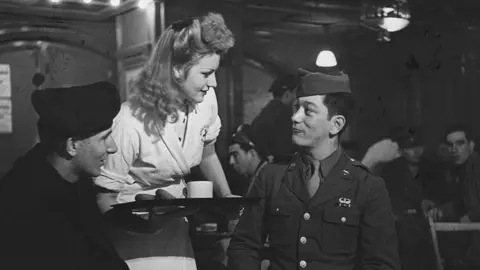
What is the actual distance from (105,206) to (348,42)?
118 cm

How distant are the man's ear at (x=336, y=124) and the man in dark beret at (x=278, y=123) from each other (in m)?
0.44

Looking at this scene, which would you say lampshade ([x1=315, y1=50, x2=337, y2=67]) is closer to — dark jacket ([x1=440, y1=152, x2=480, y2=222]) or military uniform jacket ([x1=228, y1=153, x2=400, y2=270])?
military uniform jacket ([x1=228, y1=153, x2=400, y2=270])

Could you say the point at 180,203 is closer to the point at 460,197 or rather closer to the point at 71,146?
the point at 71,146

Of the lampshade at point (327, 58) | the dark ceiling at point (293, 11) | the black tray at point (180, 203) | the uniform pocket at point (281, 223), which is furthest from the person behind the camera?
the lampshade at point (327, 58)

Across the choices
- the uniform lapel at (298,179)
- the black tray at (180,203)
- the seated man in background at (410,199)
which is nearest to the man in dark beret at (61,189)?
the black tray at (180,203)

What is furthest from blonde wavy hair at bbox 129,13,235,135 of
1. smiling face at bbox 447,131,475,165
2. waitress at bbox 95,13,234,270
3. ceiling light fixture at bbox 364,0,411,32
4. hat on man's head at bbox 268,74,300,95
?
smiling face at bbox 447,131,475,165

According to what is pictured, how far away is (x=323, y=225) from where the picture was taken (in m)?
1.89

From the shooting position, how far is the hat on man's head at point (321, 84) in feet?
6.38

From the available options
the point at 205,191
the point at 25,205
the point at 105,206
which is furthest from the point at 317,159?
the point at 25,205

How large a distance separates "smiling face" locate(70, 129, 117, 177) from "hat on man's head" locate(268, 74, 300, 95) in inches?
31.3

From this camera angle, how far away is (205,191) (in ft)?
6.18

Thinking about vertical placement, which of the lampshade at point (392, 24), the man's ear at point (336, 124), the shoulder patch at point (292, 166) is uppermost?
the lampshade at point (392, 24)

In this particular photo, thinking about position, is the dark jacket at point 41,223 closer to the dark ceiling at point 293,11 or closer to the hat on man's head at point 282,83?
the dark ceiling at point 293,11

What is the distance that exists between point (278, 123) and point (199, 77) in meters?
0.55
